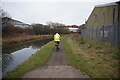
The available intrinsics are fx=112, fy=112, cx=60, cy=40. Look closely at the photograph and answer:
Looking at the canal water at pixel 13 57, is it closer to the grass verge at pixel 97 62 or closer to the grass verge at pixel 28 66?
the grass verge at pixel 28 66

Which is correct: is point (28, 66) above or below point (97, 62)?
below

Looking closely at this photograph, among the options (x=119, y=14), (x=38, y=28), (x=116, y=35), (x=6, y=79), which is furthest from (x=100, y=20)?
(x=38, y=28)

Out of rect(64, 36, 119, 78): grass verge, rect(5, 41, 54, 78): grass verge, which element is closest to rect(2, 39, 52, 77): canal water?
rect(5, 41, 54, 78): grass verge

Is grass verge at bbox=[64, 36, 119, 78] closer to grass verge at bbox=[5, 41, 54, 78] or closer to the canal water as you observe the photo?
grass verge at bbox=[5, 41, 54, 78]

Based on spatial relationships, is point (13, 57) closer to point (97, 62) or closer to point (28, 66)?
point (28, 66)

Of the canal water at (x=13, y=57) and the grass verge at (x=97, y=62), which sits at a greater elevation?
the grass verge at (x=97, y=62)

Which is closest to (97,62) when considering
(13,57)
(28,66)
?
(28,66)

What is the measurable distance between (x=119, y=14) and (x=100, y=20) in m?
6.23

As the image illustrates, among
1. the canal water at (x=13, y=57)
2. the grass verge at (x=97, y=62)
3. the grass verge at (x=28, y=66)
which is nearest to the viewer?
the grass verge at (x=97, y=62)

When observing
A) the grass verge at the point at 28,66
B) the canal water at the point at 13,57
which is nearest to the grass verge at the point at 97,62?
the grass verge at the point at 28,66

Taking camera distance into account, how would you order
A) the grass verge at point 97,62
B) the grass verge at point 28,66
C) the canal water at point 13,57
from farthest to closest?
the canal water at point 13,57
the grass verge at point 28,66
the grass verge at point 97,62

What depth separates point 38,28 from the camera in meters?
42.8

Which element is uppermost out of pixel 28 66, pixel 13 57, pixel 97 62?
pixel 97 62

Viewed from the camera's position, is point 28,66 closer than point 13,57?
Yes
